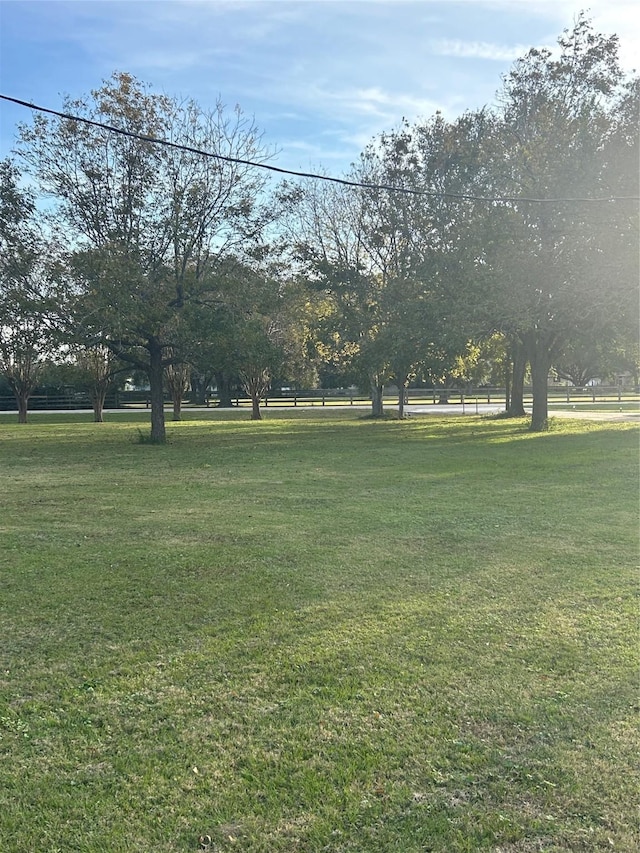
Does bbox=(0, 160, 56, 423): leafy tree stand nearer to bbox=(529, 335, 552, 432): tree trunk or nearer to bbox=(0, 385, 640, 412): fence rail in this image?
bbox=(529, 335, 552, 432): tree trunk

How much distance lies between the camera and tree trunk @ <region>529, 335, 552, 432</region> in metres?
20.8

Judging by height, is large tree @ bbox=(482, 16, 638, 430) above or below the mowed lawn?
above

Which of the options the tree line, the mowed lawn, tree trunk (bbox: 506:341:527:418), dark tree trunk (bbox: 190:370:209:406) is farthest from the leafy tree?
dark tree trunk (bbox: 190:370:209:406)

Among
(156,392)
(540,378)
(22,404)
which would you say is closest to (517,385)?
(540,378)

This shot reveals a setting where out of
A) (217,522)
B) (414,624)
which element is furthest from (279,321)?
(414,624)

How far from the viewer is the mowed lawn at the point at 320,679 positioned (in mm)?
2355

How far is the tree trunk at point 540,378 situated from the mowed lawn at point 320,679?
13.5 meters

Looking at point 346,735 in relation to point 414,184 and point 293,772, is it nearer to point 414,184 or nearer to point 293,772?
point 293,772

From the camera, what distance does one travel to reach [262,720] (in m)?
3.00

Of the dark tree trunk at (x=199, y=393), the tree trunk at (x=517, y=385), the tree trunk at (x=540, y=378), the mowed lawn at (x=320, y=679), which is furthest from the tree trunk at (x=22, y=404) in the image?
the mowed lawn at (x=320, y=679)

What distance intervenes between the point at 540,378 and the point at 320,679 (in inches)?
764

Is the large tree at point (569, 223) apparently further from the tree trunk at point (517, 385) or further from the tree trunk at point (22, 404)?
the tree trunk at point (22, 404)

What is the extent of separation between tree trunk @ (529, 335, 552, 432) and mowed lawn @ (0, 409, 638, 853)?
13477mm

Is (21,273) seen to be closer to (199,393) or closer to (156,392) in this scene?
(156,392)
